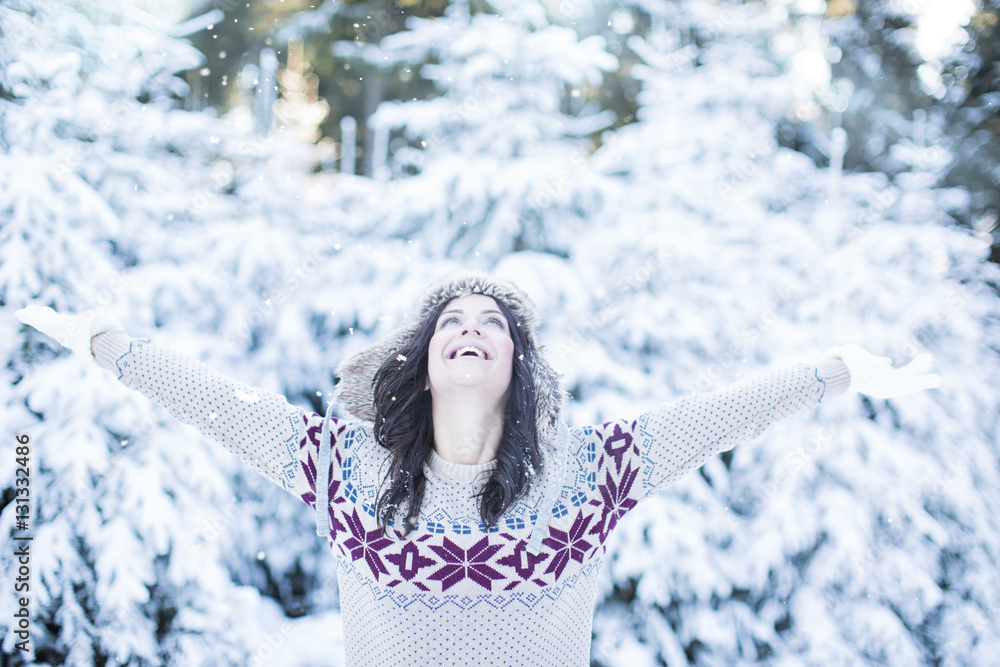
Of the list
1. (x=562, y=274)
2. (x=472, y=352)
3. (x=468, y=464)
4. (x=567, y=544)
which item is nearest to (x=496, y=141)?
(x=562, y=274)

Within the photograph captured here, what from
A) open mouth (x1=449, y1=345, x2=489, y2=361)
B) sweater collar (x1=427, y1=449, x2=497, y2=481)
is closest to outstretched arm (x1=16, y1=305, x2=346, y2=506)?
sweater collar (x1=427, y1=449, x2=497, y2=481)

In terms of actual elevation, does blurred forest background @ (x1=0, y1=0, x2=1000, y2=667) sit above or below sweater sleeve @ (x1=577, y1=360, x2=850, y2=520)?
below

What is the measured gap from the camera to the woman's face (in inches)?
57.9

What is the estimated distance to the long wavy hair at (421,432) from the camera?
1455 mm

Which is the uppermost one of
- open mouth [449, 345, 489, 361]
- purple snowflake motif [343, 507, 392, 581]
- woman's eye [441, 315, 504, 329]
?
open mouth [449, 345, 489, 361]

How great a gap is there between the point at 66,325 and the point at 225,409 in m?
0.42

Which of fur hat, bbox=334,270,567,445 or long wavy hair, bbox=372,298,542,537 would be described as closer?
long wavy hair, bbox=372,298,542,537

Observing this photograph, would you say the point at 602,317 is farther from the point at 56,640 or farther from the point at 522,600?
the point at 56,640

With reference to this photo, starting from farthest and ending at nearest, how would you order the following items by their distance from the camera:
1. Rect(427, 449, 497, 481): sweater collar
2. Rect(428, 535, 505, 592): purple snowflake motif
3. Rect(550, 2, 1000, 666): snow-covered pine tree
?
Rect(550, 2, 1000, 666): snow-covered pine tree → Rect(427, 449, 497, 481): sweater collar → Rect(428, 535, 505, 592): purple snowflake motif

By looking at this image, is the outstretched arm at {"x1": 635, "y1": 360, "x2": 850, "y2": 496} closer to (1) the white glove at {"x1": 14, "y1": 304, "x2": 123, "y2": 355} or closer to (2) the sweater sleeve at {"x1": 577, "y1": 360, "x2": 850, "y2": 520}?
(2) the sweater sleeve at {"x1": 577, "y1": 360, "x2": 850, "y2": 520}

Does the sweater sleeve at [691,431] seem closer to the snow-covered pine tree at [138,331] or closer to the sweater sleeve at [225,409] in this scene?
the sweater sleeve at [225,409]

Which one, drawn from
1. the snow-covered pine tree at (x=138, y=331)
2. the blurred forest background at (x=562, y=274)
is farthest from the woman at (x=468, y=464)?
the blurred forest background at (x=562, y=274)

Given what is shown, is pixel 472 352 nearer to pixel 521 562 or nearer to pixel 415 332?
pixel 415 332

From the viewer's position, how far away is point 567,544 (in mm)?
1486
